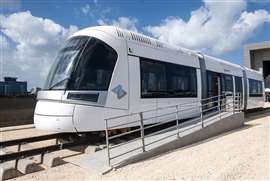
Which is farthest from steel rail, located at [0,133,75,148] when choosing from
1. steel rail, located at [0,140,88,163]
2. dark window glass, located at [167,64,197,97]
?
dark window glass, located at [167,64,197,97]

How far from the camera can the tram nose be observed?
7.11 meters

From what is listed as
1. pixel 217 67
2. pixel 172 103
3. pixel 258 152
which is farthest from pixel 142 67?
pixel 217 67

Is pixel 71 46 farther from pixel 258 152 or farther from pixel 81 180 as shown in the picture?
pixel 258 152

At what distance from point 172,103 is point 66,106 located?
390 centimetres

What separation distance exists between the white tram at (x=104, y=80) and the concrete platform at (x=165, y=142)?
2.99 ft

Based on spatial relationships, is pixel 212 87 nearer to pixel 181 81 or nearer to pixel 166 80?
pixel 181 81

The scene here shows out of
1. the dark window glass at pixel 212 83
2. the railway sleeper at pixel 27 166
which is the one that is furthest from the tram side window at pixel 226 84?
the railway sleeper at pixel 27 166

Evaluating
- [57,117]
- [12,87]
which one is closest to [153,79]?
[57,117]

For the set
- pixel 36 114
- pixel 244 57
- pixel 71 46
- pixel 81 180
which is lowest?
pixel 81 180

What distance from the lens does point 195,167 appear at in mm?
5906

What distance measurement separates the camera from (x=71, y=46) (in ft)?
26.4

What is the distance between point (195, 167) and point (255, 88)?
1384 centimetres

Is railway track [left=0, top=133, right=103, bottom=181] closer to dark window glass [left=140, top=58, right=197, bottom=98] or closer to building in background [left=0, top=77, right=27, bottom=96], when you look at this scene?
dark window glass [left=140, top=58, right=197, bottom=98]

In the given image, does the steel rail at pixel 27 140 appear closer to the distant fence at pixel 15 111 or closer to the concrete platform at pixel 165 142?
the concrete platform at pixel 165 142
